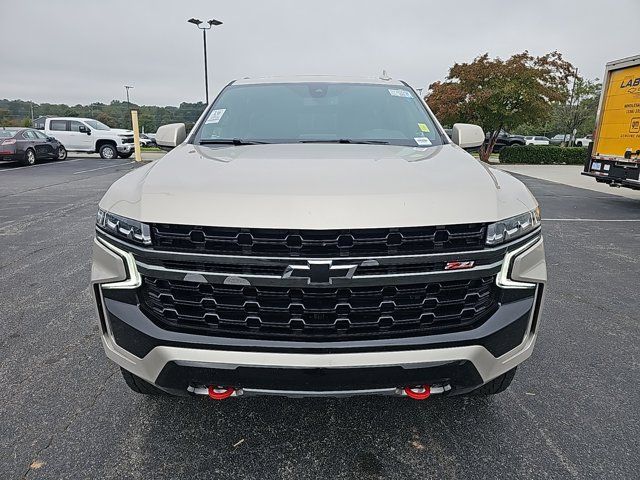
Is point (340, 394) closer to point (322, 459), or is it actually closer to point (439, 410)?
point (322, 459)

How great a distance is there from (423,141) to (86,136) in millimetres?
22435

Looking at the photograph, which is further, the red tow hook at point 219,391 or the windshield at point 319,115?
the windshield at point 319,115

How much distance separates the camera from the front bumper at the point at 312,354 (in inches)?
65.1

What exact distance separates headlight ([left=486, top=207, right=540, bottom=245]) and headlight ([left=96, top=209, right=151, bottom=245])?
132cm

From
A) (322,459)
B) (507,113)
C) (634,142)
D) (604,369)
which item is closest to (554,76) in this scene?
(507,113)

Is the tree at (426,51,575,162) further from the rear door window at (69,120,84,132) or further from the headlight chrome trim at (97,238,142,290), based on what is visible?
the headlight chrome trim at (97,238,142,290)

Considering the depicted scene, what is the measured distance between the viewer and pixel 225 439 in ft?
6.97

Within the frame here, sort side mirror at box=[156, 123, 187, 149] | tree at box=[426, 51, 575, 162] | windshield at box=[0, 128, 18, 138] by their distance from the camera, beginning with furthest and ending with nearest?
tree at box=[426, 51, 575, 162], windshield at box=[0, 128, 18, 138], side mirror at box=[156, 123, 187, 149]

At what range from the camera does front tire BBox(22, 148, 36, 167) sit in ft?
57.1

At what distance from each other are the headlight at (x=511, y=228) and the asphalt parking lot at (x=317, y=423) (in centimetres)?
103

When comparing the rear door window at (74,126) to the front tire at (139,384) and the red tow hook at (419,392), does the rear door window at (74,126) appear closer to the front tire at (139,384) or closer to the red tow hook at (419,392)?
the front tire at (139,384)

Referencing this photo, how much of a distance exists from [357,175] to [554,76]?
21.8m

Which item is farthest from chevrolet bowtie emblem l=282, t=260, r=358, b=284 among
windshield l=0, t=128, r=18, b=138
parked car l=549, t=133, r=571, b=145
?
parked car l=549, t=133, r=571, b=145

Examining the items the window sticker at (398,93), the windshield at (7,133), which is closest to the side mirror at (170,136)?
the window sticker at (398,93)
